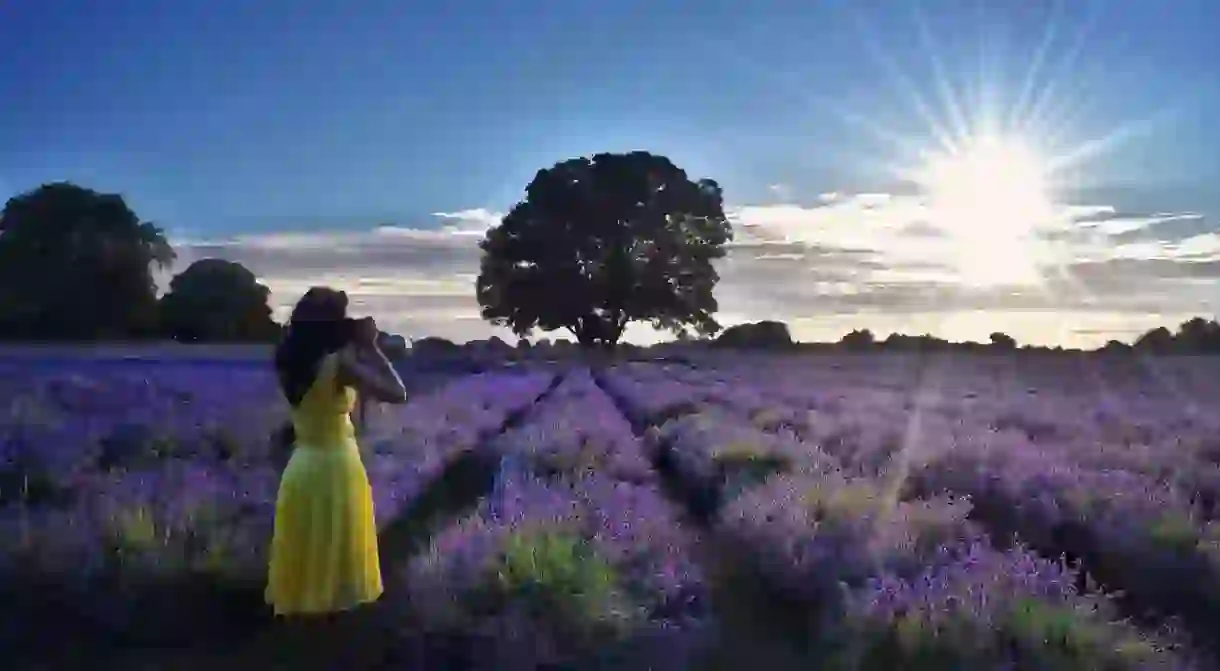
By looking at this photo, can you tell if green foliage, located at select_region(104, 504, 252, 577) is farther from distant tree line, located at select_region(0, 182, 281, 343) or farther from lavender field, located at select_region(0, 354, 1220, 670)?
distant tree line, located at select_region(0, 182, 281, 343)

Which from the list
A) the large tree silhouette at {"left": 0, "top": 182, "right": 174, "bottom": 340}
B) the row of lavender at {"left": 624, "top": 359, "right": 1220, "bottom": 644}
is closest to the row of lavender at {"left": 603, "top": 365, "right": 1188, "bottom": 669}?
the row of lavender at {"left": 624, "top": 359, "right": 1220, "bottom": 644}

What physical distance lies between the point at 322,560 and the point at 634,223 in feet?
137

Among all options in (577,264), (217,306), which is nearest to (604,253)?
(577,264)

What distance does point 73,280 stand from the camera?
37.0 meters

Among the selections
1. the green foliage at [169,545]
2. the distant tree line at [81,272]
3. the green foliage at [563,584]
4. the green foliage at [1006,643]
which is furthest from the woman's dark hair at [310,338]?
the distant tree line at [81,272]

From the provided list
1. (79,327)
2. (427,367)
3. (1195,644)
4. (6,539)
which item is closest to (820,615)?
(1195,644)

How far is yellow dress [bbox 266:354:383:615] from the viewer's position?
6070 mm

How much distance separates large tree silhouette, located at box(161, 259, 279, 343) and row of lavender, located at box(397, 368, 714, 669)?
35.4 metres

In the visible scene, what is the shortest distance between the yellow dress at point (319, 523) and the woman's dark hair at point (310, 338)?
102 millimetres

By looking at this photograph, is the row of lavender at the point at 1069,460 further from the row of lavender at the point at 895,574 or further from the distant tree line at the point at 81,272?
the distant tree line at the point at 81,272

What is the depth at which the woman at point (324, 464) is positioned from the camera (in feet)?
19.5

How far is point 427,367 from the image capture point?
36812 mm

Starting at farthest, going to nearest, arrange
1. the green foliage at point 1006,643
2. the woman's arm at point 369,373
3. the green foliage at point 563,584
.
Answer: the woman's arm at point 369,373 < the green foliage at point 563,584 < the green foliage at point 1006,643

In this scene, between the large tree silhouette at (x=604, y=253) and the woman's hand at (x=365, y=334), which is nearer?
the woman's hand at (x=365, y=334)
